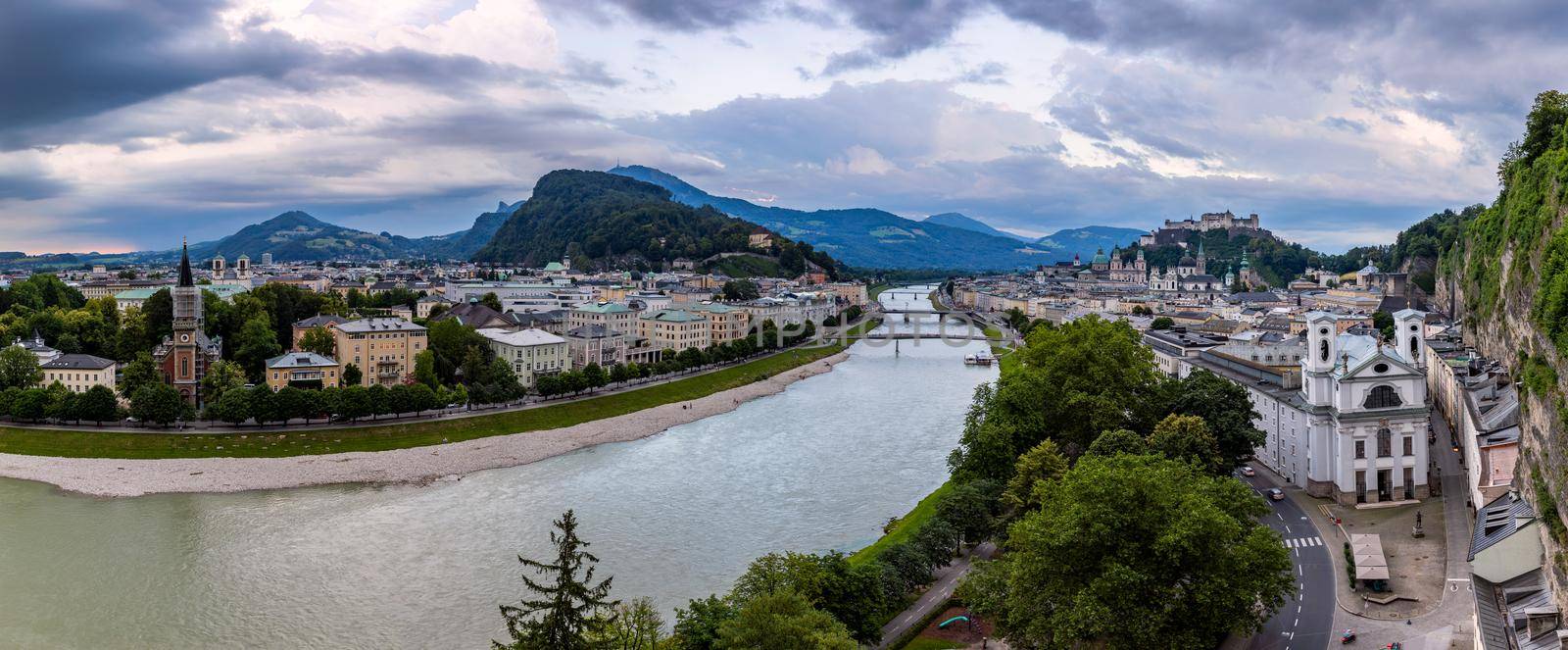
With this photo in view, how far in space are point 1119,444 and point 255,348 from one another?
3304 centimetres

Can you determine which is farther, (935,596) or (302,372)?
(302,372)

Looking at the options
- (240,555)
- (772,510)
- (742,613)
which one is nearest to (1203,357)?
(772,510)

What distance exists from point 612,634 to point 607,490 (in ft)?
45.1

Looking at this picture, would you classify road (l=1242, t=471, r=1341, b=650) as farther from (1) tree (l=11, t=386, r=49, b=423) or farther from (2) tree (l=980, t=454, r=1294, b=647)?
(1) tree (l=11, t=386, r=49, b=423)

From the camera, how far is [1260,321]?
53281 mm

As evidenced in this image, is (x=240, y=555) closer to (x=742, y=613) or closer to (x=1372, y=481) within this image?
(x=742, y=613)

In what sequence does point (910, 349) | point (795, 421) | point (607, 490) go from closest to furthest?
1. point (607, 490)
2. point (795, 421)
3. point (910, 349)

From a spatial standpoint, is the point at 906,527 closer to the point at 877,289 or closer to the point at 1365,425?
the point at 1365,425

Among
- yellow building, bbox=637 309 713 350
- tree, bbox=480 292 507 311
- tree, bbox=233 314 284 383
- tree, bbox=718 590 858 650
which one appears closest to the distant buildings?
tree, bbox=233 314 284 383

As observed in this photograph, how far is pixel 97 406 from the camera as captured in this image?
3055 cm

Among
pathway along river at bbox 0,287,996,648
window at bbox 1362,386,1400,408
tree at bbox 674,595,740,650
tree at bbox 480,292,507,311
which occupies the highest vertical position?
tree at bbox 480,292,507,311

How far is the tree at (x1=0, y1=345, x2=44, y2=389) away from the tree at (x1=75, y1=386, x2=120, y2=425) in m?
3.92

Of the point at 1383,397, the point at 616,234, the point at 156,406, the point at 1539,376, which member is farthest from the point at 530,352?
the point at 616,234

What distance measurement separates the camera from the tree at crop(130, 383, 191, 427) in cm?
3039
